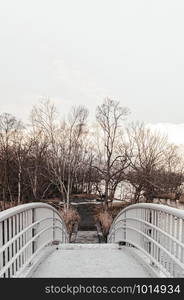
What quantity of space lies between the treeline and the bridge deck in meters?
11.7

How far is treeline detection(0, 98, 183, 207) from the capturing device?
2045cm

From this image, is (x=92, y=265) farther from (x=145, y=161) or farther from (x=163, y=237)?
(x=145, y=161)

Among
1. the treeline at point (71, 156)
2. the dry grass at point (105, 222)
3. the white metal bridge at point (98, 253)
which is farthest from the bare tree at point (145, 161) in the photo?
the white metal bridge at point (98, 253)

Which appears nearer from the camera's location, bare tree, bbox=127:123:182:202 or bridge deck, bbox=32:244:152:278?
bridge deck, bbox=32:244:152:278

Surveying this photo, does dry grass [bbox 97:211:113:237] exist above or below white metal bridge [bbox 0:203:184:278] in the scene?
below

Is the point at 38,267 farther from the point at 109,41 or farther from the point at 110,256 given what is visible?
the point at 109,41

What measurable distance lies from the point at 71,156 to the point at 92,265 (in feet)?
55.8

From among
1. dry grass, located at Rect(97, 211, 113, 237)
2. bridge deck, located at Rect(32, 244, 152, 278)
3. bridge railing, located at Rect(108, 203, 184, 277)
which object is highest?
bridge railing, located at Rect(108, 203, 184, 277)

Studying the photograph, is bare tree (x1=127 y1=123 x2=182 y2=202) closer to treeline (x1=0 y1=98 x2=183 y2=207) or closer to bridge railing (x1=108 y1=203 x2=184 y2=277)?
treeline (x1=0 y1=98 x2=183 y2=207)

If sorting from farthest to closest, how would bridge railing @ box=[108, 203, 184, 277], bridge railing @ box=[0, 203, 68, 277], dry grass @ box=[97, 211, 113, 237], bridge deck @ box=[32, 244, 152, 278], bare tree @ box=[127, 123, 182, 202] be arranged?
bare tree @ box=[127, 123, 182, 202] → dry grass @ box=[97, 211, 113, 237] → bridge deck @ box=[32, 244, 152, 278] → bridge railing @ box=[108, 203, 184, 277] → bridge railing @ box=[0, 203, 68, 277]

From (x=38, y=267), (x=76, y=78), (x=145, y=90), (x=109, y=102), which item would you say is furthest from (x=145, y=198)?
(x=38, y=267)

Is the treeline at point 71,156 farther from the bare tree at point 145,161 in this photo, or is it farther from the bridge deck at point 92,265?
the bridge deck at point 92,265

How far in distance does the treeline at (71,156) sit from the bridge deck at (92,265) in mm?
11707

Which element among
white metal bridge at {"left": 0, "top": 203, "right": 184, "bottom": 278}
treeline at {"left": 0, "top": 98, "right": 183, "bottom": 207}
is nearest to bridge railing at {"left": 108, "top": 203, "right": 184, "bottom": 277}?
white metal bridge at {"left": 0, "top": 203, "right": 184, "bottom": 278}
